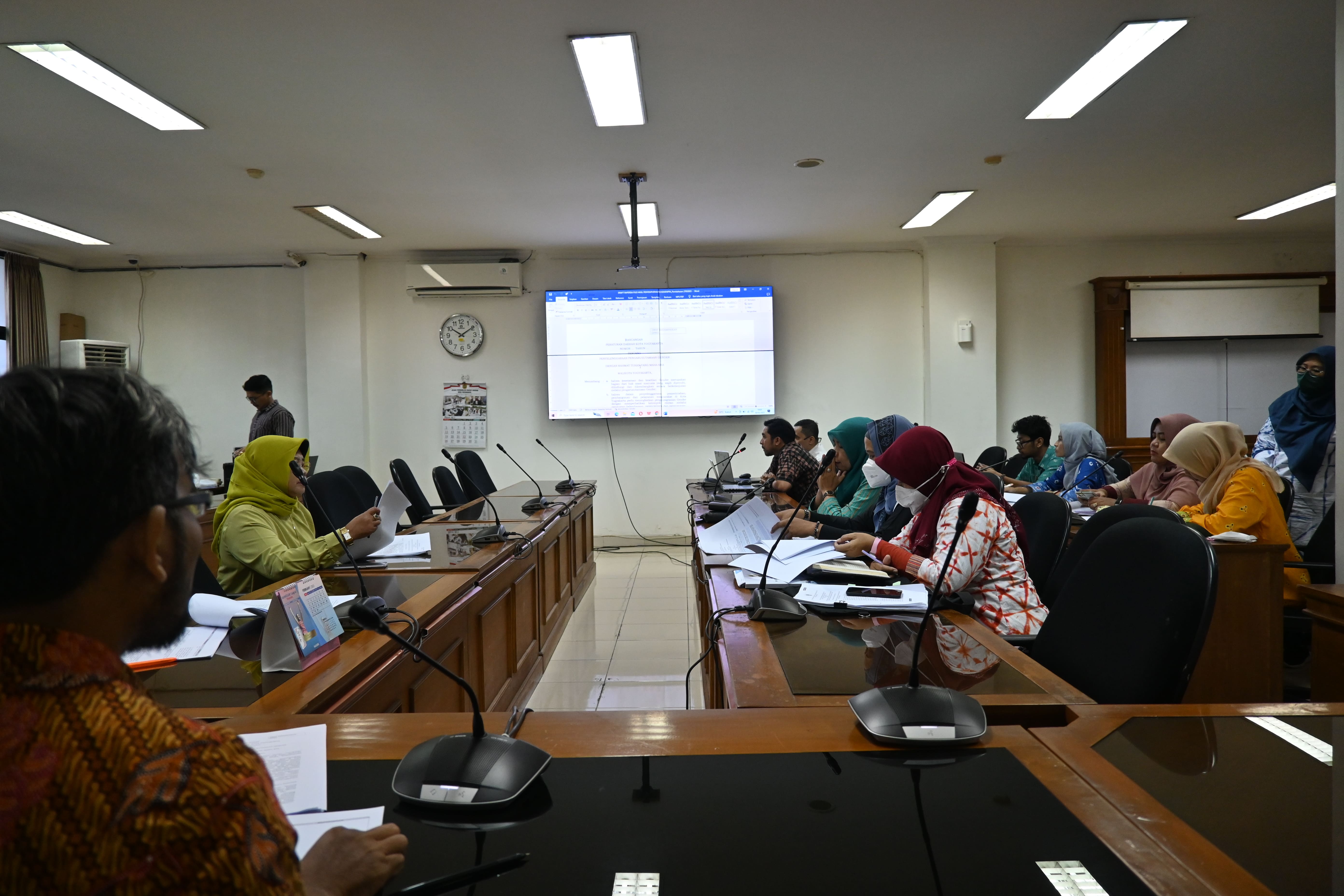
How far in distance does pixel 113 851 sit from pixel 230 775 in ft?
0.21

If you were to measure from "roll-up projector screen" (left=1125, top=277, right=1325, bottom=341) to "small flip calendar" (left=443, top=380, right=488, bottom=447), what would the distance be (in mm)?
5794

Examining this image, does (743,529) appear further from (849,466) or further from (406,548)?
(849,466)

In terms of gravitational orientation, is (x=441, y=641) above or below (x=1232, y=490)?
below

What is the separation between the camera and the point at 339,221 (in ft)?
18.6

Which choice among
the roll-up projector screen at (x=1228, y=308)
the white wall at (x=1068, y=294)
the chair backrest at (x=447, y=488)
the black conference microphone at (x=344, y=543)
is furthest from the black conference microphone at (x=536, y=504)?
the roll-up projector screen at (x=1228, y=308)

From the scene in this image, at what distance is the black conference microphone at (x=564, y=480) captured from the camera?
5.37 meters

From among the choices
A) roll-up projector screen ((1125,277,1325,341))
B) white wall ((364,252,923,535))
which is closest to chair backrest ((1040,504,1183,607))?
white wall ((364,252,923,535))

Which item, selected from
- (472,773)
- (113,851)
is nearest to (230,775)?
(113,851)

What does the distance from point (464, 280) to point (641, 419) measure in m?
2.00

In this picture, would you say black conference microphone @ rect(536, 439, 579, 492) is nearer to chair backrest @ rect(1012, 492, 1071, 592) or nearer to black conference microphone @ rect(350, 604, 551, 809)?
chair backrest @ rect(1012, 492, 1071, 592)

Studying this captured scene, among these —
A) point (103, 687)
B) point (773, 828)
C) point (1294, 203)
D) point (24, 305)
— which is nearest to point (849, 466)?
point (773, 828)

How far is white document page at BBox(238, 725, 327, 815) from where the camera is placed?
2.73ft

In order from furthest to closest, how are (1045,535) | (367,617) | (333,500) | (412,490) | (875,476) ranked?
(412,490) < (333,500) < (875,476) < (1045,535) < (367,617)

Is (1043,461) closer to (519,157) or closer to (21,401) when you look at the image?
(519,157)
